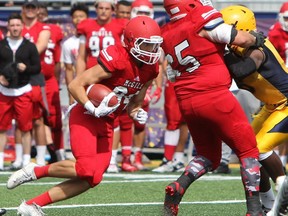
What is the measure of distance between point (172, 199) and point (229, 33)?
122cm

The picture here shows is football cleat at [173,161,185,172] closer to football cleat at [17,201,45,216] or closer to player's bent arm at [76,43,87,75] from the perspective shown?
player's bent arm at [76,43,87,75]

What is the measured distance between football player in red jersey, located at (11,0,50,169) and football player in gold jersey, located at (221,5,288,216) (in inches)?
161

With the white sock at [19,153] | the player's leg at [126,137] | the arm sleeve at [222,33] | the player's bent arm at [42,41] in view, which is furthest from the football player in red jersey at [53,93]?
the arm sleeve at [222,33]

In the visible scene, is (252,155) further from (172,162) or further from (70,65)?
(70,65)

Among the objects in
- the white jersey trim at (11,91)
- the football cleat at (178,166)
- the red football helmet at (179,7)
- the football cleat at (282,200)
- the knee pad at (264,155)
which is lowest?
the football cleat at (178,166)

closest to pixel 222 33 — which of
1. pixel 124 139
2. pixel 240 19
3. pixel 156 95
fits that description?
pixel 240 19

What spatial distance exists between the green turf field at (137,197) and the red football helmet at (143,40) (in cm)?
127

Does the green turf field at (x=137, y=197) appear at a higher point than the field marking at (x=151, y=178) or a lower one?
higher

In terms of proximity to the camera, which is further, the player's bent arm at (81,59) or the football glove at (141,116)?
the player's bent arm at (81,59)

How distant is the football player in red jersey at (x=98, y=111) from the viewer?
6.52 m

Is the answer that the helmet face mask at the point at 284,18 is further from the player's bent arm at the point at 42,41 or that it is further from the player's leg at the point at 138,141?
the player's bent arm at the point at 42,41

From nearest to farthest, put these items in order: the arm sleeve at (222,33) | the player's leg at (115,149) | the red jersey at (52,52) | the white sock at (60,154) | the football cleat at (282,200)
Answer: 1. the football cleat at (282,200)
2. the arm sleeve at (222,33)
3. the player's leg at (115,149)
4. the red jersey at (52,52)
5. the white sock at (60,154)

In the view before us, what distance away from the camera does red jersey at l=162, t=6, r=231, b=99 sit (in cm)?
647

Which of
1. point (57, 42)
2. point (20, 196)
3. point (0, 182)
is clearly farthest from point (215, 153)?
point (57, 42)
